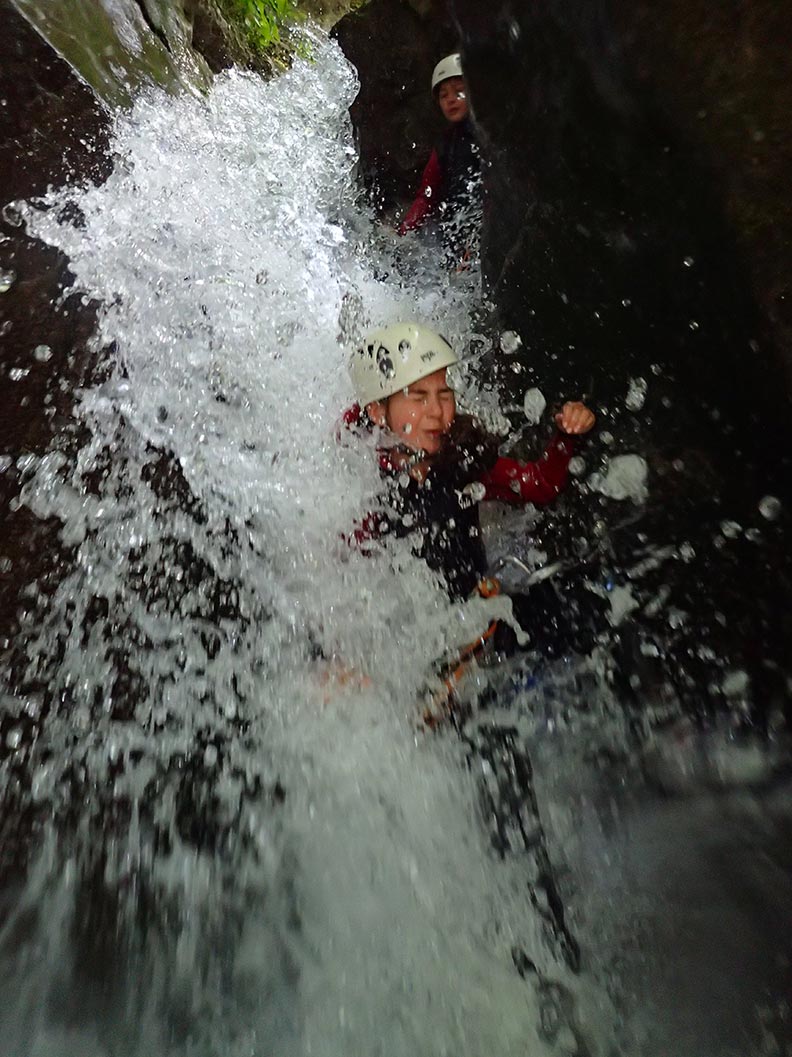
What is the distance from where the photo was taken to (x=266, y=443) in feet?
11.3

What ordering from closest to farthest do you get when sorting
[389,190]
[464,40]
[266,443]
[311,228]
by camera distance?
[464,40] → [266,443] → [311,228] → [389,190]

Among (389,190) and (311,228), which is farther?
(389,190)

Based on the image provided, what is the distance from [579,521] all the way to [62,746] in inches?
83.5

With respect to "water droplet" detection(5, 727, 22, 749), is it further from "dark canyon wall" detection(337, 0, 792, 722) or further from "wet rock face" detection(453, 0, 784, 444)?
"wet rock face" detection(453, 0, 784, 444)

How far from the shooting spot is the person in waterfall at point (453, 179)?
5.44 m

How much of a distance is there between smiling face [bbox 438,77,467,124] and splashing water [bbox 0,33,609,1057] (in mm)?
2936

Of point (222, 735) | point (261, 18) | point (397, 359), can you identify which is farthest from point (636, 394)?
point (261, 18)

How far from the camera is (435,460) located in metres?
2.90

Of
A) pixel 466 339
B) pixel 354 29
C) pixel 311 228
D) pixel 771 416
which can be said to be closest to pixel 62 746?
pixel 771 416

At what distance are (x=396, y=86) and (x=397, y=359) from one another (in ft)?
18.2

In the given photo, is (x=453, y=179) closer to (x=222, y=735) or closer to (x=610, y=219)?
(x=610, y=219)

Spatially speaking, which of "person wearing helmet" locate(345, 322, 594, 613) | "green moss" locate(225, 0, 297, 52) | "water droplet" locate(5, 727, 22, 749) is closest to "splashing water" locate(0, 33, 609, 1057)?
"water droplet" locate(5, 727, 22, 749)

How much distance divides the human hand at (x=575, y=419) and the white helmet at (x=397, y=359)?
0.75 meters

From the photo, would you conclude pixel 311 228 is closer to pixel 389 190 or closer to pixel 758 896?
pixel 389 190
